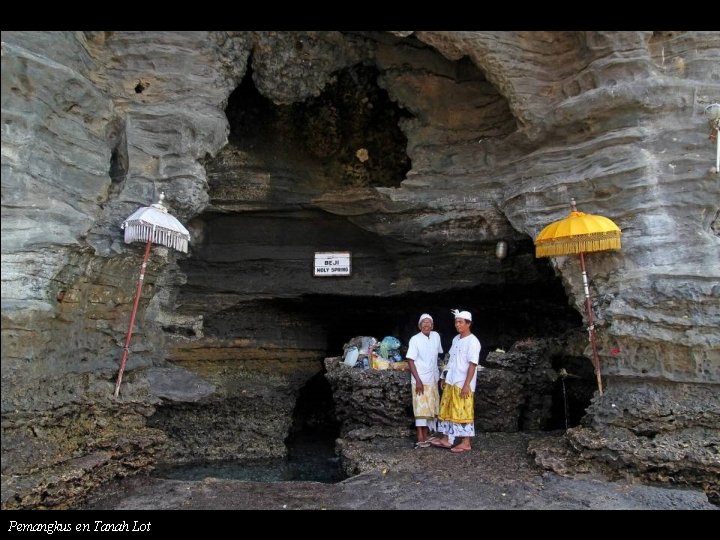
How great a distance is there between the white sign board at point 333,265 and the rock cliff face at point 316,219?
0.21 meters

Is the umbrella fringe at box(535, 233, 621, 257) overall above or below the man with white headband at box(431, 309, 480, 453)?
above

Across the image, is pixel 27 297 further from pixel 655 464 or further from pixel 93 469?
pixel 655 464

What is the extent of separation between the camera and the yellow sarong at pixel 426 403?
7402 mm

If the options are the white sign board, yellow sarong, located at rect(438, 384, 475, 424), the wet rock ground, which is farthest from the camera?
the white sign board

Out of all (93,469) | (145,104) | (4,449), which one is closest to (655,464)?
(93,469)

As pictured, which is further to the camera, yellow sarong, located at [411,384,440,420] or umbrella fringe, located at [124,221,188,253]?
yellow sarong, located at [411,384,440,420]

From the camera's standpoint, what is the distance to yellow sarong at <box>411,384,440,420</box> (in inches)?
291

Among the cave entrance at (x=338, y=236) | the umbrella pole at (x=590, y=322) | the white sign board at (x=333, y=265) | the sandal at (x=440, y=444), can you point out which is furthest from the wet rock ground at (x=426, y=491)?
the white sign board at (x=333, y=265)

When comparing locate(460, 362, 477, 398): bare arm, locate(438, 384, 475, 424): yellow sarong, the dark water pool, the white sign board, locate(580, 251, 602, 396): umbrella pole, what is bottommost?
the dark water pool

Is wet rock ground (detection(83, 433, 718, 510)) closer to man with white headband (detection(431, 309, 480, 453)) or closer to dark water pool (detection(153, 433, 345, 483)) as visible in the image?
man with white headband (detection(431, 309, 480, 453))

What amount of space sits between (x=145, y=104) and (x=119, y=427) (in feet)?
13.0

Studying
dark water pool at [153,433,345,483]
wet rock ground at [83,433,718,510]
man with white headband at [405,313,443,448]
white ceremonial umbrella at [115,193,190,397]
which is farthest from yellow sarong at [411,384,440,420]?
white ceremonial umbrella at [115,193,190,397]

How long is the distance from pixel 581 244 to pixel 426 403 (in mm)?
2643

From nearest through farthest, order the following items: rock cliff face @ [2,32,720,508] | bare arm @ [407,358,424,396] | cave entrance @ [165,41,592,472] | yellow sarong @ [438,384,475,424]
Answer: rock cliff face @ [2,32,720,508] → yellow sarong @ [438,384,475,424] → bare arm @ [407,358,424,396] → cave entrance @ [165,41,592,472]
